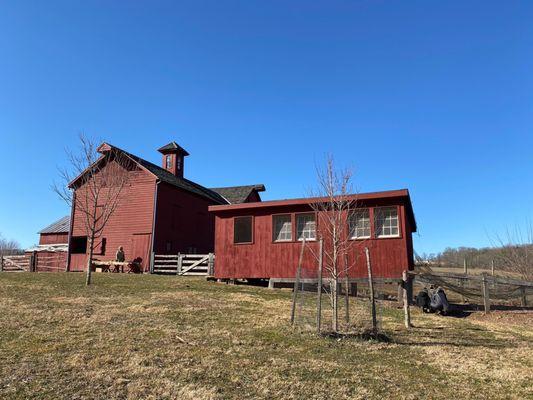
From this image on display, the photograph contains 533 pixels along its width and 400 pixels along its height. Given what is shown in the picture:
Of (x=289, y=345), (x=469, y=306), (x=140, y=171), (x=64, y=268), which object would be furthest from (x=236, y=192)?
(x=289, y=345)

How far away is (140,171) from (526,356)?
22256 mm

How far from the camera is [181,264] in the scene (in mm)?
23078

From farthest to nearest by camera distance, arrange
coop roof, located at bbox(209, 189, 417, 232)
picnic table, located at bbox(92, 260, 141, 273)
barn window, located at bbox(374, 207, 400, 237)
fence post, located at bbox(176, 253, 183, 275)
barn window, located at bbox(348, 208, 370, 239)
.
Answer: picnic table, located at bbox(92, 260, 141, 273) → fence post, located at bbox(176, 253, 183, 275) → barn window, located at bbox(348, 208, 370, 239) → barn window, located at bbox(374, 207, 400, 237) → coop roof, located at bbox(209, 189, 417, 232)

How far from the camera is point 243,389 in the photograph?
18.6ft

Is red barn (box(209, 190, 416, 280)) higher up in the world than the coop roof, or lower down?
lower down

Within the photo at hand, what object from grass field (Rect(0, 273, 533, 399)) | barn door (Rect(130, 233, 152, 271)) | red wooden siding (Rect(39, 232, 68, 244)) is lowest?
grass field (Rect(0, 273, 533, 399))

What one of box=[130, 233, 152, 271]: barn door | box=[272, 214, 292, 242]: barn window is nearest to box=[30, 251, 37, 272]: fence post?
box=[130, 233, 152, 271]: barn door

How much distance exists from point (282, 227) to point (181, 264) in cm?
725

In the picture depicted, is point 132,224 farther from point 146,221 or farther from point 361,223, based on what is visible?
point 361,223

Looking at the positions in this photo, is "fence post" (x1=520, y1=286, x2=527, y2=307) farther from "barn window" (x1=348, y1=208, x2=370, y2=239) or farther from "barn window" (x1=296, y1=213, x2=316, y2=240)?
"barn window" (x1=296, y1=213, x2=316, y2=240)

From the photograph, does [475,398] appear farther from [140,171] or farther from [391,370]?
[140,171]

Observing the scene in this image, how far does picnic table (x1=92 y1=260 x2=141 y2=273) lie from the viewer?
2392cm

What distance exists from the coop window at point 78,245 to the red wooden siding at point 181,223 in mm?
5644

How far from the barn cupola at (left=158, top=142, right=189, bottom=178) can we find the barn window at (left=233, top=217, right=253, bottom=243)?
1278 centimetres
